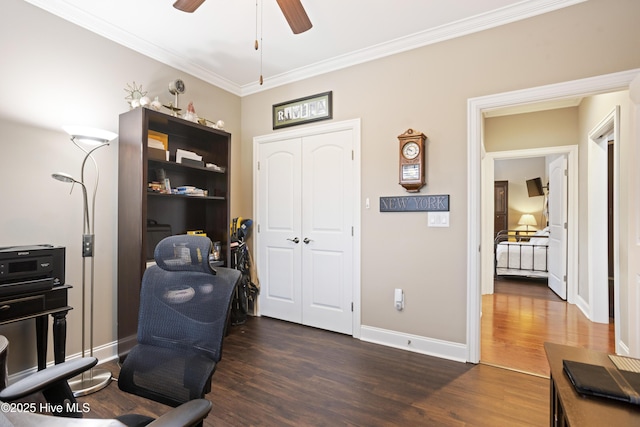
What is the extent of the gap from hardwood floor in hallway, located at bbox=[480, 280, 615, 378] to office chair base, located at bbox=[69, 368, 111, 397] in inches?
116

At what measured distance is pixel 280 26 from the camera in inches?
106

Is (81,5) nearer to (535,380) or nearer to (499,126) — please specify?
(535,380)

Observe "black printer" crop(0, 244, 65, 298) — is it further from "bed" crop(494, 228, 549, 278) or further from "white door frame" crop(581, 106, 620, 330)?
"bed" crop(494, 228, 549, 278)

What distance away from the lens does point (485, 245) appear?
4660mm

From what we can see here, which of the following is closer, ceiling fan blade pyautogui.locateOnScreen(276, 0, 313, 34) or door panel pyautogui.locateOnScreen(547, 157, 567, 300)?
ceiling fan blade pyautogui.locateOnScreen(276, 0, 313, 34)

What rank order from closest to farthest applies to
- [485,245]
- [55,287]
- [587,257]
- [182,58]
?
[55,287] < [182,58] < [587,257] < [485,245]

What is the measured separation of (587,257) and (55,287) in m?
5.49

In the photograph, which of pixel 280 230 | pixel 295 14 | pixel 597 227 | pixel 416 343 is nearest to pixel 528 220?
pixel 597 227

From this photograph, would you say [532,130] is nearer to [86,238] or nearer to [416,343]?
[416,343]

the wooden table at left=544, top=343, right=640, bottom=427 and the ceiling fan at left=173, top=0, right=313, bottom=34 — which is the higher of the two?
the ceiling fan at left=173, top=0, right=313, bottom=34

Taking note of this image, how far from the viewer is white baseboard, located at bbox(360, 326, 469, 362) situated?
2684mm

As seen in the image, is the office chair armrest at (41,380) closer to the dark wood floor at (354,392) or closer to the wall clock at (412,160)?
the dark wood floor at (354,392)

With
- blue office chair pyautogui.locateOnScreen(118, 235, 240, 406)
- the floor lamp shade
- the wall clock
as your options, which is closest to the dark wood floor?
blue office chair pyautogui.locateOnScreen(118, 235, 240, 406)

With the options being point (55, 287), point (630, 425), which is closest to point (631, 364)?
point (630, 425)
